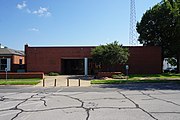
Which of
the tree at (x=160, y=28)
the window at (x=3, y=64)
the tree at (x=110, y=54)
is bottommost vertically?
the window at (x=3, y=64)

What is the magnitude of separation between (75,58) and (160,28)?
47.3 ft

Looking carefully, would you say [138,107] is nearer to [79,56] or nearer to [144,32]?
[79,56]

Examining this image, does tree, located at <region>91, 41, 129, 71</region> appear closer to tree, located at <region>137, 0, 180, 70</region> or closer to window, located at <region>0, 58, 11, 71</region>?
tree, located at <region>137, 0, 180, 70</region>

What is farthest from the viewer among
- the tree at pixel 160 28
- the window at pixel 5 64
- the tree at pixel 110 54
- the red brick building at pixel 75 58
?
the window at pixel 5 64

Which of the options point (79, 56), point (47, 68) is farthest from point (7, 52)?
point (79, 56)

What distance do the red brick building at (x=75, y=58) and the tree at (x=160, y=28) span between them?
2.71m

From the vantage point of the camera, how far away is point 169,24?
40.6 meters

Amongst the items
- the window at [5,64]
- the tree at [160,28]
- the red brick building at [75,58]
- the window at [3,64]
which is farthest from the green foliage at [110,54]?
the window at [3,64]

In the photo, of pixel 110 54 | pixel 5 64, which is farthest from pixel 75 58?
pixel 5 64

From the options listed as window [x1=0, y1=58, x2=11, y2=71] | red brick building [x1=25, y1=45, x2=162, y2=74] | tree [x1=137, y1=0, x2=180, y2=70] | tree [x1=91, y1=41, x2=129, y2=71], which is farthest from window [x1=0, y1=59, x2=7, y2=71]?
tree [x1=137, y1=0, x2=180, y2=70]

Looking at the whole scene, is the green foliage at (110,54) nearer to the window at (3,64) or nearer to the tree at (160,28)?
the tree at (160,28)

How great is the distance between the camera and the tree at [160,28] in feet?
133

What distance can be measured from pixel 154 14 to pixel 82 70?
14.8 m

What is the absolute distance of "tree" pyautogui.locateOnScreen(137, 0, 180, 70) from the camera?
40.5 meters
